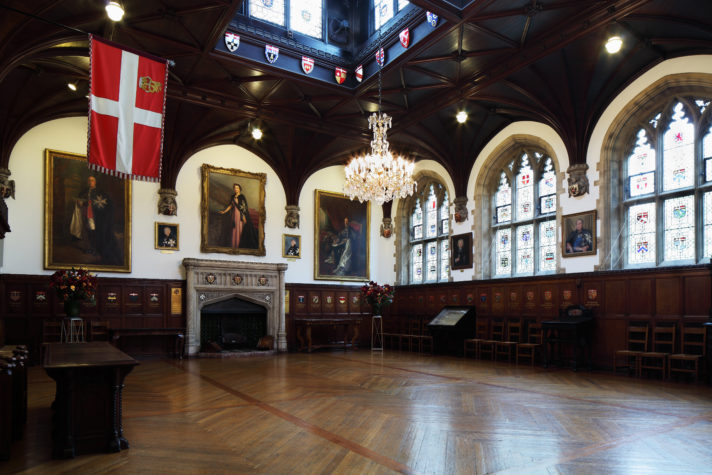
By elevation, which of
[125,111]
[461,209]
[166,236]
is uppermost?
[125,111]

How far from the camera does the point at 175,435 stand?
4.81 metres

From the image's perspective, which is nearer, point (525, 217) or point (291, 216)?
point (525, 217)

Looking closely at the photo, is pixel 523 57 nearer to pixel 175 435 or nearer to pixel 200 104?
pixel 200 104

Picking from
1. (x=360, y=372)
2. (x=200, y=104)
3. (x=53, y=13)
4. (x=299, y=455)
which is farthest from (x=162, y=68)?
(x=360, y=372)

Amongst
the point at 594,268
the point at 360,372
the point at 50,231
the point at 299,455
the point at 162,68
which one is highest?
the point at 162,68

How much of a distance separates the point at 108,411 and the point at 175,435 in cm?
71

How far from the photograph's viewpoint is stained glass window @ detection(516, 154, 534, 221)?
1222 centimetres

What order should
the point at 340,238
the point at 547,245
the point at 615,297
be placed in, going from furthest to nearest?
the point at 340,238 → the point at 547,245 → the point at 615,297

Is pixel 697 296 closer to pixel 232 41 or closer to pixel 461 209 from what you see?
pixel 461 209

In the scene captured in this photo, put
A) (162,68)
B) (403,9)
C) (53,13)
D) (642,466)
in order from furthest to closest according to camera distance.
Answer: (403,9)
(53,13)
(162,68)
(642,466)

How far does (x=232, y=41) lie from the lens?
9.77m

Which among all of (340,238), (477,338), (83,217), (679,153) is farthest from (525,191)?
(83,217)

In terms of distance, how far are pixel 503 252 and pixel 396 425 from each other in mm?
8506

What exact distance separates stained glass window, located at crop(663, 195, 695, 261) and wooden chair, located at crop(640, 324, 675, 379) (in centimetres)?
141
